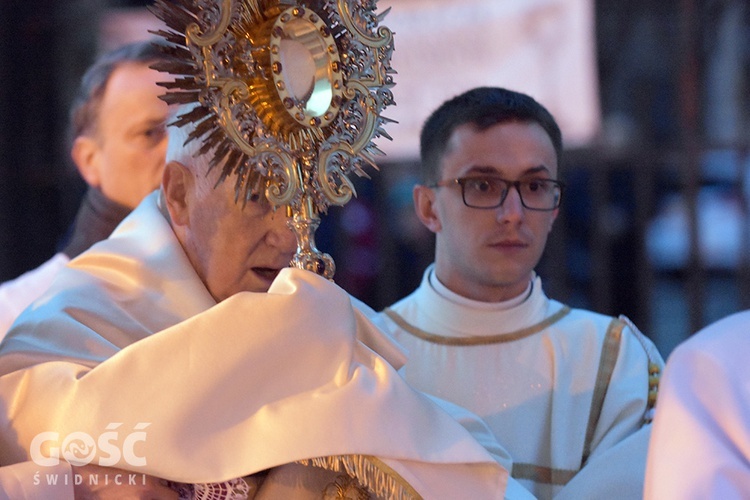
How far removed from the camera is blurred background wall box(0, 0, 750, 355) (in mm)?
5477

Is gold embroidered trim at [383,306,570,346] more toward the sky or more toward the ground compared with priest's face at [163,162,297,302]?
more toward the ground

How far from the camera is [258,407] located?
2080 millimetres

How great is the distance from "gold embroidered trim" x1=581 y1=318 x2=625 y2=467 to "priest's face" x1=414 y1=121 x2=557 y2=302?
0.30m

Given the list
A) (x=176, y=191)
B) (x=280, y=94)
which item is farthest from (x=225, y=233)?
(x=280, y=94)

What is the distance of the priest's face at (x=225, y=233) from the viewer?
2.46m

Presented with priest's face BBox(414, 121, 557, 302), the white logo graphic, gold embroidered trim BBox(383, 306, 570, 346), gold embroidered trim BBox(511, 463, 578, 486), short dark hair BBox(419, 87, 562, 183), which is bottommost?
gold embroidered trim BBox(511, 463, 578, 486)

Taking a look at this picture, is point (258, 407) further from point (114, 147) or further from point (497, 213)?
point (114, 147)

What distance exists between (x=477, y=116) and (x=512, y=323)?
0.61 metres

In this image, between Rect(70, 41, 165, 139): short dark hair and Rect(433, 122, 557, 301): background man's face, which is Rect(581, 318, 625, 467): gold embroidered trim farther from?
Rect(70, 41, 165, 139): short dark hair

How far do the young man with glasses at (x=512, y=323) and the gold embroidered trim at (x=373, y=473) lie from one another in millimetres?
921

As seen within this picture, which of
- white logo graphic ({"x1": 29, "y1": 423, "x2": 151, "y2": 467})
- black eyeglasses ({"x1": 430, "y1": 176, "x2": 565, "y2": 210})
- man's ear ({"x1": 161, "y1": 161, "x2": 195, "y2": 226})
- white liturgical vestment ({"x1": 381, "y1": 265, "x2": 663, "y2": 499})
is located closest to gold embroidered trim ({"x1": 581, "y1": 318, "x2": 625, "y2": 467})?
white liturgical vestment ({"x1": 381, "y1": 265, "x2": 663, "y2": 499})

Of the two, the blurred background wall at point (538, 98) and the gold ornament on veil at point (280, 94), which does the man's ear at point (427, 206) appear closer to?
the gold ornament on veil at point (280, 94)

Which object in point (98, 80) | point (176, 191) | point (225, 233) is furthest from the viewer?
point (98, 80)

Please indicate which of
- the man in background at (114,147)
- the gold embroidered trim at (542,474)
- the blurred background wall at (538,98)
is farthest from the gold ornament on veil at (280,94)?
the blurred background wall at (538,98)
